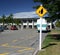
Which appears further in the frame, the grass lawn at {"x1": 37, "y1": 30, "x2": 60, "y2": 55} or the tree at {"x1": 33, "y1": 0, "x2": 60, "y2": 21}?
the tree at {"x1": 33, "y1": 0, "x2": 60, "y2": 21}

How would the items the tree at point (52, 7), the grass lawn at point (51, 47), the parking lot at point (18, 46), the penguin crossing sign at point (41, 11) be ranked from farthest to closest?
the tree at point (52, 7), the penguin crossing sign at point (41, 11), the parking lot at point (18, 46), the grass lawn at point (51, 47)

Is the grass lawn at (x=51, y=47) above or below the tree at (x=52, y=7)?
below

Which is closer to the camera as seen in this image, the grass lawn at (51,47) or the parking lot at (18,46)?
the grass lawn at (51,47)

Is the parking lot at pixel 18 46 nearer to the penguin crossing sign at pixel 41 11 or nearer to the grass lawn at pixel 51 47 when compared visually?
the grass lawn at pixel 51 47

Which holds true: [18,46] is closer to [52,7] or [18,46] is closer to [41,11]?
[41,11]

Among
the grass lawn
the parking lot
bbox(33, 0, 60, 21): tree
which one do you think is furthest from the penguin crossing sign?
bbox(33, 0, 60, 21): tree

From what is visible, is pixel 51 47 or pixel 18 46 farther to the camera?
pixel 18 46

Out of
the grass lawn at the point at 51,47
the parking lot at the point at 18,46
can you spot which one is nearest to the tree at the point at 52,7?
the grass lawn at the point at 51,47

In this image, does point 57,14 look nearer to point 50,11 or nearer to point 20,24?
point 50,11

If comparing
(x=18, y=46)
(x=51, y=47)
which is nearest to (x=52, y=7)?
(x=18, y=46)

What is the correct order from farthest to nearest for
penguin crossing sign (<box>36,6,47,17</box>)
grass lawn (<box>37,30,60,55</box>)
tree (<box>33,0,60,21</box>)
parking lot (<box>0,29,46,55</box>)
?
tree (<box>33,0,60,21</box>) → penguin crossing sign (<box>36,6,47,17</box>) → parking lot (<box>0,29,46,55</box>) → grass lawn (<box>37,30,60,55</box>)

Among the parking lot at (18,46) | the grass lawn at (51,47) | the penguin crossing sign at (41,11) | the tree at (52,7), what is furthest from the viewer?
the tree at (52,7)

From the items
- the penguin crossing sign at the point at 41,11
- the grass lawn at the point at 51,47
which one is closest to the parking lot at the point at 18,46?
the grass lawn at the point at 51,47

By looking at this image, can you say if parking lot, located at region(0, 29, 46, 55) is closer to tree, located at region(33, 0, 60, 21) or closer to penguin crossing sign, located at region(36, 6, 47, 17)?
penguin crossing sign, located at region(36, 6, 47, 17)
